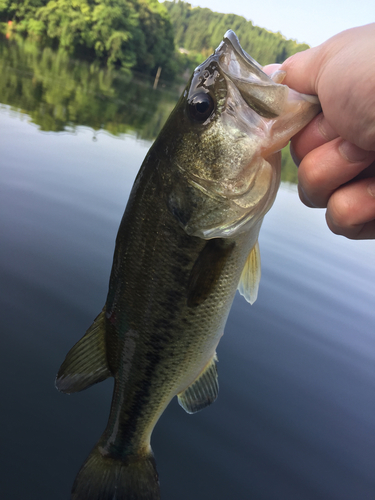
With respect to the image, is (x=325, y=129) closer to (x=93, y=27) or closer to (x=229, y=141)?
(x=229, y=141)

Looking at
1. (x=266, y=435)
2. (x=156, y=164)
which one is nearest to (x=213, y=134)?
(x=156, y=164)

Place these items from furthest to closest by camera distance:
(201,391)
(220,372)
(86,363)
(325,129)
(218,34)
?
(218,34), (220,372), (201,391), (86,363), (325,129)

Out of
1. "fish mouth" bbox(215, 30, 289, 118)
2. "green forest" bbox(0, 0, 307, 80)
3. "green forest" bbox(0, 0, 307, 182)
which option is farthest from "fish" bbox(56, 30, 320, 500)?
"green forest" bbox(0, 0, 307, 80)

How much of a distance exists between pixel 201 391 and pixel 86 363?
2.13 ft

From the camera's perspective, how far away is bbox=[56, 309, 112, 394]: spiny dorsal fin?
184 cm

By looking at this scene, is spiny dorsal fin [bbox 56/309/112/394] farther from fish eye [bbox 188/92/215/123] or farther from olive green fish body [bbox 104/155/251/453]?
fish eye [bbox 188/92/215/123]

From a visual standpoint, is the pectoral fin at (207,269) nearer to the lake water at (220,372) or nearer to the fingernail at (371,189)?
the fingernail at (371,189)

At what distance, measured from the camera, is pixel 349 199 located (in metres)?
1.61

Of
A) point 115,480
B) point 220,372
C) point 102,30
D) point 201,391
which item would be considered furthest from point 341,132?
point 102,30

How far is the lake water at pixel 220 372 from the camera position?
9.39 feet

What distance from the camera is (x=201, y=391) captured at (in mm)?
2025

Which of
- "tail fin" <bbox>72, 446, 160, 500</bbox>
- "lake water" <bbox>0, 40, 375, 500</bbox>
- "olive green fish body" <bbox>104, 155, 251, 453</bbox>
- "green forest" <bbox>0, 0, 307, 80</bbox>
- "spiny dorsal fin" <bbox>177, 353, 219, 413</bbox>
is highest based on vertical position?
"olive green fish body" <bbox>104, 155, 251, 453</bbox>

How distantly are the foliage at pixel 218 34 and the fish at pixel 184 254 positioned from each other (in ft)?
320

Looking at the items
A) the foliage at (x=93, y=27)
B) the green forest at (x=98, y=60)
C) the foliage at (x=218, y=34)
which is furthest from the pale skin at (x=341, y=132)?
the foliage at (x=218, y=34)
